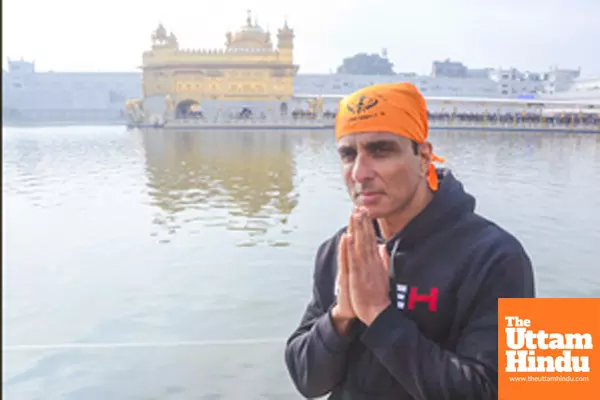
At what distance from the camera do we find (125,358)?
2.84 meters

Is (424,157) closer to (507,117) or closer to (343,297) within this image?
(343,297)

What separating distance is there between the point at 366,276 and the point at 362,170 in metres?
0.23

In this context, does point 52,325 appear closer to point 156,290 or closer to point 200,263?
point 156,290

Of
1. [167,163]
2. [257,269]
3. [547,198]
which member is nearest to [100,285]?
[257,269]

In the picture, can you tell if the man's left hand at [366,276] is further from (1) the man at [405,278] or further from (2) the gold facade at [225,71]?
(2) the gold facade at [225,71]

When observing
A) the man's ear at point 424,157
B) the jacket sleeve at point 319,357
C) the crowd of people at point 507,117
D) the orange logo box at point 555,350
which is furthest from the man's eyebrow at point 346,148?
the crowd of people at point 507,117

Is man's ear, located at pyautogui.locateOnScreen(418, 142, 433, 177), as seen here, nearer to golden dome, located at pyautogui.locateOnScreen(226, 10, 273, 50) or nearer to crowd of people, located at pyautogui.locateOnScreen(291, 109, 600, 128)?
crowd of people, located at pyautogui.locateOnScreen(291, 109, 600, 128)

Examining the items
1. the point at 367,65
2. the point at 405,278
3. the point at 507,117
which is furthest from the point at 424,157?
the point at 367,65

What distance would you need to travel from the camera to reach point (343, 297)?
1.08m

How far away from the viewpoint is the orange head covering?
3.63 feet

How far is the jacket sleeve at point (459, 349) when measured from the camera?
1.02 metres

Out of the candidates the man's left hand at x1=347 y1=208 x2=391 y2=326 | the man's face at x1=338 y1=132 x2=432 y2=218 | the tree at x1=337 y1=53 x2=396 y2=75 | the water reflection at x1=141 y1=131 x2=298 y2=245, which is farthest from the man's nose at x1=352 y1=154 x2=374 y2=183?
the tree at x1=337 y1=53 x2=396 y2=75

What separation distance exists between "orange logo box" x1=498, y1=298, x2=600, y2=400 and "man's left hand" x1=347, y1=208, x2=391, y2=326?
272 millimetres

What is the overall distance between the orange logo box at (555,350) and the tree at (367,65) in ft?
203
